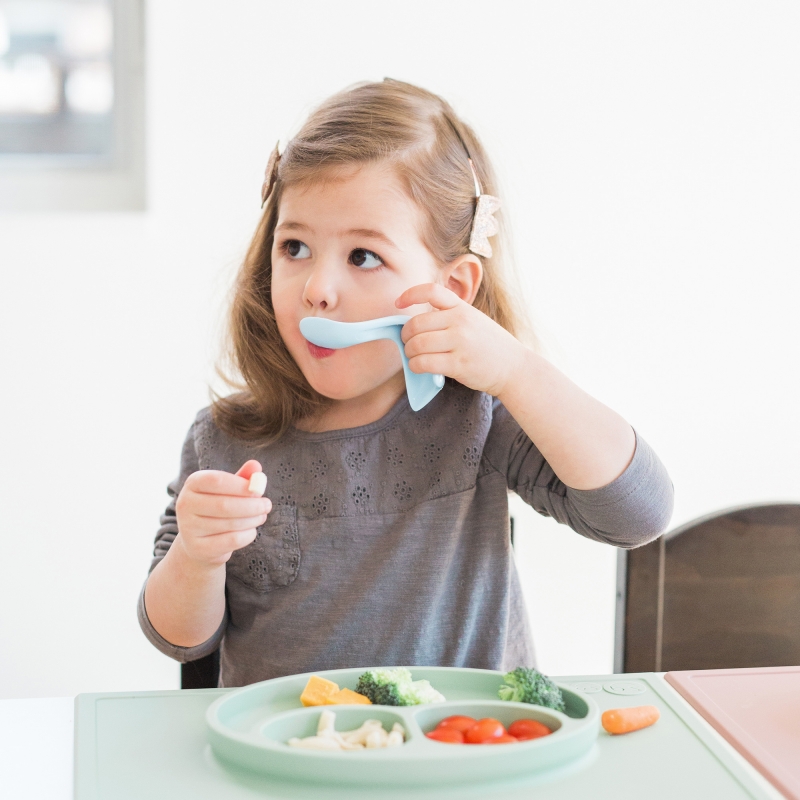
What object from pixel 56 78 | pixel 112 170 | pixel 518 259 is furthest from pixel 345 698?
pixel 56 78

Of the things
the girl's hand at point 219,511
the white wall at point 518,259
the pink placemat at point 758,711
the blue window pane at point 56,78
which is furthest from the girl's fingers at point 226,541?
the blue window pane at point 56,78

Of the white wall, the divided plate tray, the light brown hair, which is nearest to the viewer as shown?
the divided plate tray

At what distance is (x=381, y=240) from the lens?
91 cm

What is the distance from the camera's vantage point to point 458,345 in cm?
84

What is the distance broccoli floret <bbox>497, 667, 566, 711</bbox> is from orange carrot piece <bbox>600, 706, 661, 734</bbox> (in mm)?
33

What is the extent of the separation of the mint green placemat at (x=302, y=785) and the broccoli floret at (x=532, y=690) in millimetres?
40

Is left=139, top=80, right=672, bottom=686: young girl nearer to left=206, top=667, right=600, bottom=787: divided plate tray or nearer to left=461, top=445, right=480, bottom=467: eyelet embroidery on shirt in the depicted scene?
left=461, top=445, right=480, bottom=467: eyelet embroidery on shirt

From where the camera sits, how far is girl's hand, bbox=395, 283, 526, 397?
838mm

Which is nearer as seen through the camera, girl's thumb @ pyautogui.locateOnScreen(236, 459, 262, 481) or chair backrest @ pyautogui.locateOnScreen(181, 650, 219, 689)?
girl's thumb @ pyautogui.locateOnScreen(236, 459, 262, 481)

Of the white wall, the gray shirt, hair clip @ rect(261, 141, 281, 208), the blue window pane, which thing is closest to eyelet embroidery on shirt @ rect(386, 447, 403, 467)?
the gray shirt

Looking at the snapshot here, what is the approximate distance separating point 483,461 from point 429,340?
0.22 m

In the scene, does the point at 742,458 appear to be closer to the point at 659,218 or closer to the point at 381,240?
the point at 659,218

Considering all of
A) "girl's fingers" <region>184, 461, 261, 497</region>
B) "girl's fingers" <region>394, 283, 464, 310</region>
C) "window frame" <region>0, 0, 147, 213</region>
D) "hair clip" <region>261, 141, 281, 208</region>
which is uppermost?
"window frame" <region>0, 0, 147, 213</region>

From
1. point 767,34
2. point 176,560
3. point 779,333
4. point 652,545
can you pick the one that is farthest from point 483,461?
point 767,34
